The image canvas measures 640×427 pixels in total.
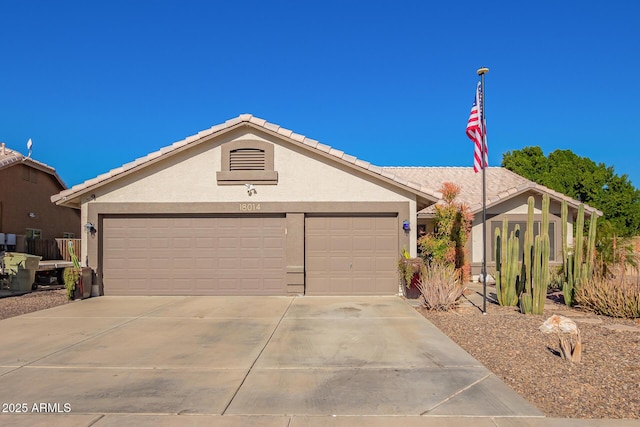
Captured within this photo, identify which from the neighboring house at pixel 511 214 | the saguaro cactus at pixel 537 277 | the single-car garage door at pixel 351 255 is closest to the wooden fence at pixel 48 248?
the single-car garage door at pixel 351 255

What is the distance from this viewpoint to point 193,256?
13477 mm

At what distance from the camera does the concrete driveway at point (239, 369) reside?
4805 millimetres

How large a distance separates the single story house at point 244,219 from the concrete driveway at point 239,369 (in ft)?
10.3

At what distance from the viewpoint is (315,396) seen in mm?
5176

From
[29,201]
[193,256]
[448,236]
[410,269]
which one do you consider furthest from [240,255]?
[29,201]

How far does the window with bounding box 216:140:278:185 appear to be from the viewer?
13.4 m

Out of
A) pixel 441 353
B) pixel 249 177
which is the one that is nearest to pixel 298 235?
pixel 249 177

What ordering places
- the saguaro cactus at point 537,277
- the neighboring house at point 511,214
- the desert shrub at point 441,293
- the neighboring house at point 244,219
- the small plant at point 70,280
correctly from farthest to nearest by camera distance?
the neighboring house at point 511,214 < the neighboring house at point 244,219 < the small plant at point 70,280 < the desert shrub at point 441,293 < the saguaro cactus at point 537,277

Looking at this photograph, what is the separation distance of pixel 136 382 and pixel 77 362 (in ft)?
4.93

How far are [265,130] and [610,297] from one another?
9.70m

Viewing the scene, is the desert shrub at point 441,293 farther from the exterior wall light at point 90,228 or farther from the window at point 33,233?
the window at point 33,233

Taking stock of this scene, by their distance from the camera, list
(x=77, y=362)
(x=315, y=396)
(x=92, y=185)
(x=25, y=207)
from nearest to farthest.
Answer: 1. (x=315, y=396)
2. (x=77, y=362)
3. (x=92, y=185)
4. (x=25, y=207)

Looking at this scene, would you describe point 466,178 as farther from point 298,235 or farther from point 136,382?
point 136,382

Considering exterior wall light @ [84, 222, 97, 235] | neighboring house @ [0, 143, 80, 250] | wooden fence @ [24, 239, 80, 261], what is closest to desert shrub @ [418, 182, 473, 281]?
exterior wall light @ [84, 222, 97, 235]
